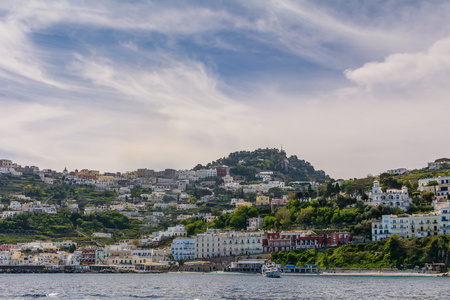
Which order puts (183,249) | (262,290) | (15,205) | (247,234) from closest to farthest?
(262,290) → (247,234) → (183,249) → (15,205)

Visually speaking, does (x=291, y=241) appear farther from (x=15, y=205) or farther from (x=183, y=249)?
(x=15, y=205)

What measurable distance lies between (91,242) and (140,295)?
87470mm

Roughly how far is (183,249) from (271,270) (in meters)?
31.3

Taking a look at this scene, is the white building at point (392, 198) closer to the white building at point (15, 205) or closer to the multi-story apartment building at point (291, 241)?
the multi-story apartment building at point (291, 241)

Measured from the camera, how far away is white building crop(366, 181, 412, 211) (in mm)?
120812

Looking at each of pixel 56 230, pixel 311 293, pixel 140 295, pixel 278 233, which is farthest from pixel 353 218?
pixel 56 230

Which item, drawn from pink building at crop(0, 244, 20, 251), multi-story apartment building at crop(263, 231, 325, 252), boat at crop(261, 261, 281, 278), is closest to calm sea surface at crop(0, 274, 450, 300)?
boat at crop(261, 261, 281, 278)

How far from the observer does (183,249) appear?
421 ft

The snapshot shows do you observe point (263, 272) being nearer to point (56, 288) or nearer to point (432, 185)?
point (56, 288)

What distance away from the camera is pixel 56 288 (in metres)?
78.8

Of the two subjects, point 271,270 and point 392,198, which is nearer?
point 271,270

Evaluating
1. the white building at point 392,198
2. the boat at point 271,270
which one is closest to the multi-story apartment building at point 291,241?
the boat at point 271,270

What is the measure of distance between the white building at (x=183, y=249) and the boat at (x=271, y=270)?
23.7 m

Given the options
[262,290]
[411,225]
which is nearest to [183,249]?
[411,225]
